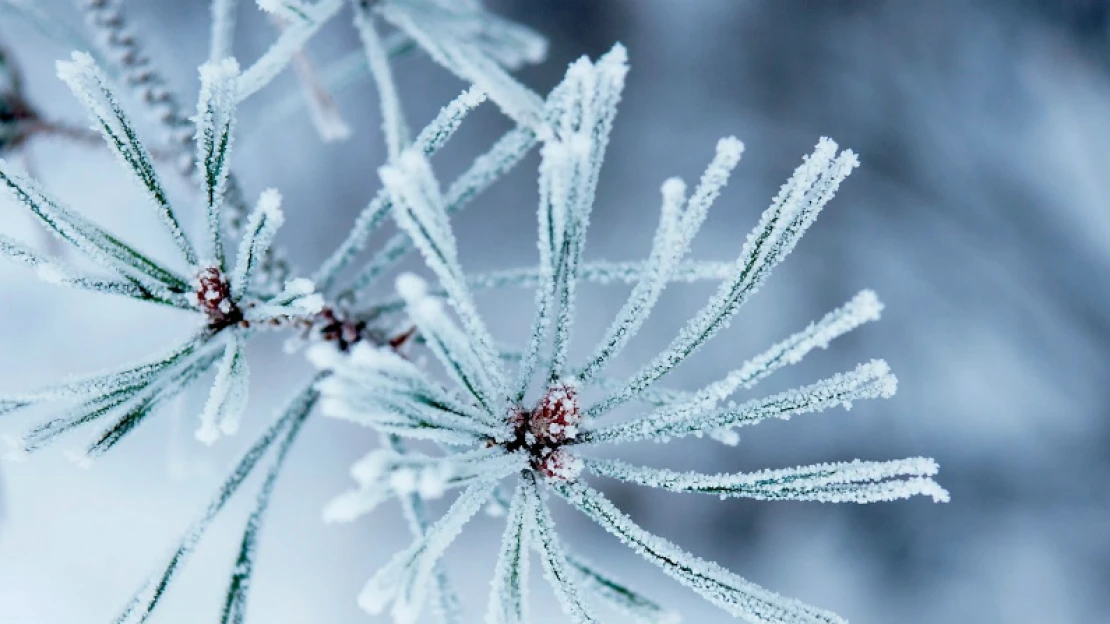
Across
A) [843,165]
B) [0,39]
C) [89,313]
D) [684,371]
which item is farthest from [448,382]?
[843,165]

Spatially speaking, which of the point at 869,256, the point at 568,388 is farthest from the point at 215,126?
the point at 869,256

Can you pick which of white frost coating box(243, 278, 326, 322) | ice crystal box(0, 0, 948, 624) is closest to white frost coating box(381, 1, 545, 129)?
ice crystal box(0, 0, 948, 624)

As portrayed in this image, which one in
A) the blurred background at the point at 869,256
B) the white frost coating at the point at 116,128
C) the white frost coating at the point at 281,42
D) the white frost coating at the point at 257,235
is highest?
the blurred background at the point at 869,256

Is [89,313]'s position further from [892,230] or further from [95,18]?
[892,230]

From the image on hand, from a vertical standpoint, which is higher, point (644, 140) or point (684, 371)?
point (644, 140)

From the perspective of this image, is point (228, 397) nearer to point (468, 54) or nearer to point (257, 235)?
point (257, 235)

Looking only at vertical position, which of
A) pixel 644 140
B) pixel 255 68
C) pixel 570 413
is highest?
pixel 644 140

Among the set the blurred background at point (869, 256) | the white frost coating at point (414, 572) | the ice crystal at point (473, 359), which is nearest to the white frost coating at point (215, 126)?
the ice crystal at point (473, 359)

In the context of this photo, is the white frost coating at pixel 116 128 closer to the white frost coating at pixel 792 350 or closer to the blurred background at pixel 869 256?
the white frost coating at pixel 792 350
